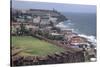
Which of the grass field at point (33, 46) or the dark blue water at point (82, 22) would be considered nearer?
the grass field at point (33, 46)

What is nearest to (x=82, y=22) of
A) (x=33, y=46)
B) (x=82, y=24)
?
(x=82, y=24)

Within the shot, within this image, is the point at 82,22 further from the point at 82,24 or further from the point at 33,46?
the point at 33,46

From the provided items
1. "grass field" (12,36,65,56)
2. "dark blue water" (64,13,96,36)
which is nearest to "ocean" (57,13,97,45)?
"dark blue water" (64,13,96,36)

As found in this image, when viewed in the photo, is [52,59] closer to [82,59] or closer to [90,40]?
[82,59]

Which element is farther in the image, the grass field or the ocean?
the ocean

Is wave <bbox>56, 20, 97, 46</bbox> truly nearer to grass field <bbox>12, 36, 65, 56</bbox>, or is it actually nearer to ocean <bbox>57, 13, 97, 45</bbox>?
ocean <bbox>57, 13, 97, 45</bbox>

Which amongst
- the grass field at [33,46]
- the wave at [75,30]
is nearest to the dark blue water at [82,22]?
the wave at [75,30]

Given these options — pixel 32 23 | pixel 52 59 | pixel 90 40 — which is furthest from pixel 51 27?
A: pixel 90 40

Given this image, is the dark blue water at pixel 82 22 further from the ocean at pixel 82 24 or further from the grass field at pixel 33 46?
the grass field at pixel 33 46
